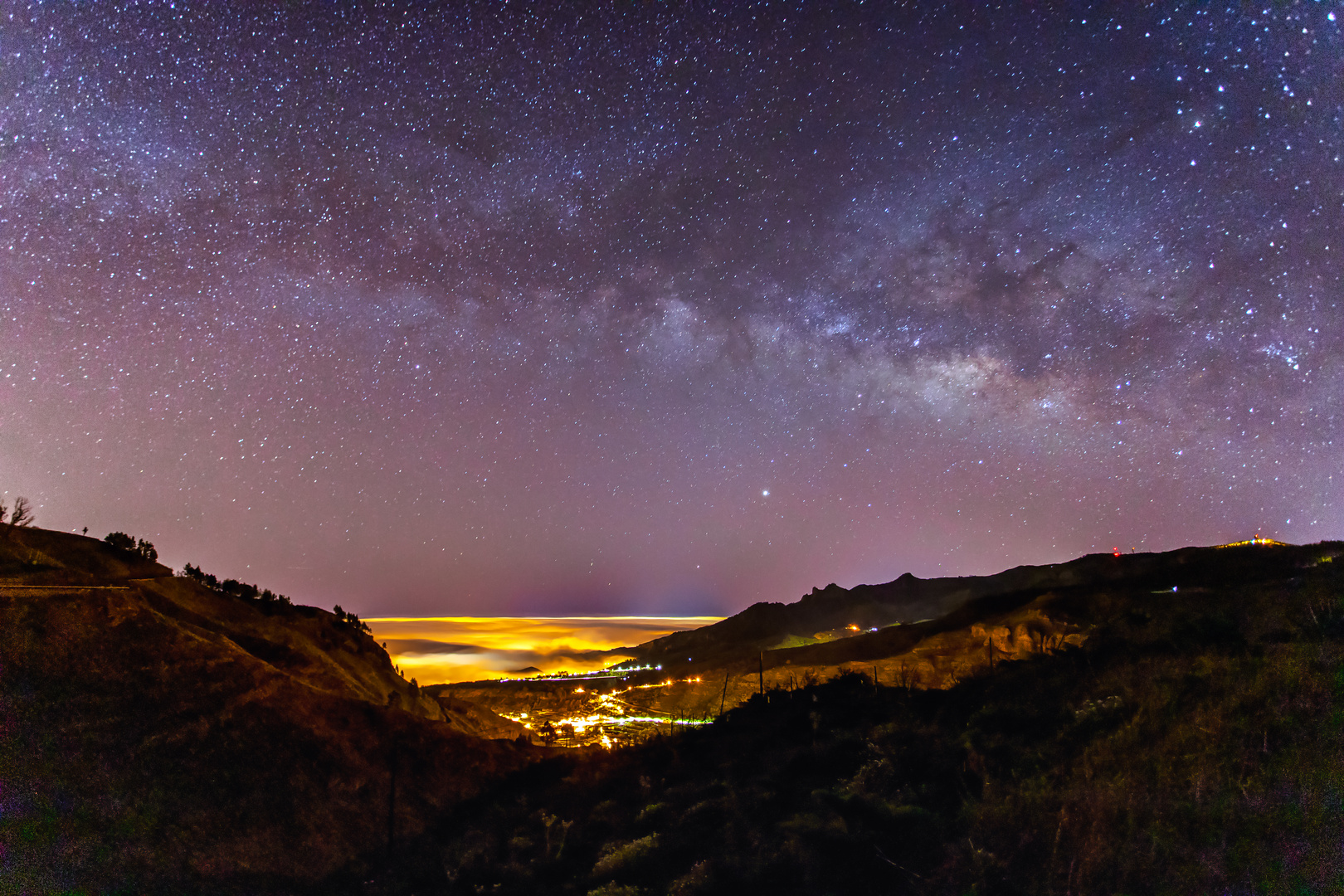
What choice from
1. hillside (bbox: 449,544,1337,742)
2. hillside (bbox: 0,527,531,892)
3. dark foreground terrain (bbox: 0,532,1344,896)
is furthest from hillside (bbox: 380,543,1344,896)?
hillside (bbox: 449,544,1337,742)

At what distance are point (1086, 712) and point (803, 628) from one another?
8774 centimetres

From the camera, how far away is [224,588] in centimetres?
1884

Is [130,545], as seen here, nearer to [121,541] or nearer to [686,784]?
[121,541]

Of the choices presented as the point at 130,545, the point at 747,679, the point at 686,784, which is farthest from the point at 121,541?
the point at 747,679

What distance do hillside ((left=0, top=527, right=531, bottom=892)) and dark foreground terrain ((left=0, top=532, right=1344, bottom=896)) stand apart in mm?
37

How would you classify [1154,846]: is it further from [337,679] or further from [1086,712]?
[337,679]

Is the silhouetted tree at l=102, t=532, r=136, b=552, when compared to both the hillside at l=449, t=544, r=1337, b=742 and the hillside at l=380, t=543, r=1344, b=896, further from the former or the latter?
the hillside at l=449, t=544, r=1337, b=742

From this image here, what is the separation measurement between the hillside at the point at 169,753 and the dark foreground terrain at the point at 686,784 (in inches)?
1.4

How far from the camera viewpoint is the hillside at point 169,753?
9.31 meters

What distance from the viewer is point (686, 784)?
12.5m

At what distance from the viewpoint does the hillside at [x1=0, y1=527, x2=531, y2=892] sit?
30.6ft

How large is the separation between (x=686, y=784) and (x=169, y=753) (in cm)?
862

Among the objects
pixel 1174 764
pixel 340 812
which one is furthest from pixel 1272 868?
pixel 340 812

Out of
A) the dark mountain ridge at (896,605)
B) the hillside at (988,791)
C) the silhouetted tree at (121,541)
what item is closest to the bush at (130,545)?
the silhouetted tree at (121,541)
